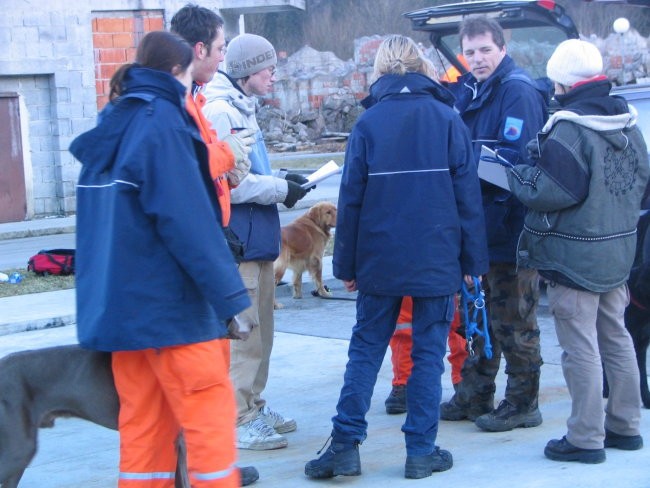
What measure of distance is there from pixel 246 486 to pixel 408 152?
5.44ft

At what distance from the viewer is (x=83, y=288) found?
356cm

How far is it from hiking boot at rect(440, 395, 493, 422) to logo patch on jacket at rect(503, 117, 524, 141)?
146 cm

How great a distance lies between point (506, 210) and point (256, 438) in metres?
1.70

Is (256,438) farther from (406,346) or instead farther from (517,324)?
(517,324)

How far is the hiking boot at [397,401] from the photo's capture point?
564cm

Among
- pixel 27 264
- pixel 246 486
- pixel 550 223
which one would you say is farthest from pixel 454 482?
pixel 27 264

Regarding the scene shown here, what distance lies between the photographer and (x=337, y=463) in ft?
14.8

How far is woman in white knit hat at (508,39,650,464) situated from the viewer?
14.5ft

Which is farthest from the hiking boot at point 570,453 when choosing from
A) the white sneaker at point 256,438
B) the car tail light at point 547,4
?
the car tail light at point 547,4

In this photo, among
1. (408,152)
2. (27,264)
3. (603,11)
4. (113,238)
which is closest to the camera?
(113,238)

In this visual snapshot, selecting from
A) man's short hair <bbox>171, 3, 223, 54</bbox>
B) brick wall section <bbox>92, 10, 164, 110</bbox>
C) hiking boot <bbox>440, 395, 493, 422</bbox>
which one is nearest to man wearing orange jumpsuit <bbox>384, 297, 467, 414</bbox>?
hiking boot <bbox>440, 395, 493, 422</bbox>

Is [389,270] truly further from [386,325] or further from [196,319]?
[196,319]

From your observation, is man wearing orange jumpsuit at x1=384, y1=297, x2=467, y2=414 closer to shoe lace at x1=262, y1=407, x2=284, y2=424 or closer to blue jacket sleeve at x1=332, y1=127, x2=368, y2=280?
shoe lace at x1=262, y1=407, x2=284, y2=424

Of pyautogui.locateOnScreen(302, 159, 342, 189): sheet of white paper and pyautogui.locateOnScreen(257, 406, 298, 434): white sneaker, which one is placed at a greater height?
pyautogui.locateOnScreen(302, 159, 342, 189): sheet of white paper
